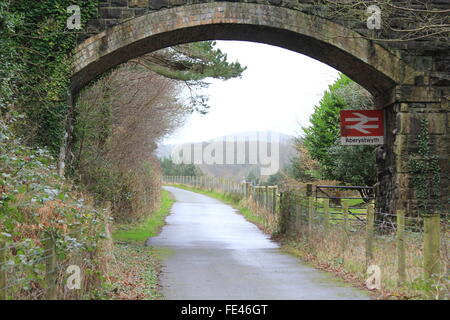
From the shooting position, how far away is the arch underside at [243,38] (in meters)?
13.1

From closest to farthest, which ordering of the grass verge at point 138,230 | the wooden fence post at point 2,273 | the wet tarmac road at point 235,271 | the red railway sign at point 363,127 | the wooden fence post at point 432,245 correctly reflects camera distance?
1. the wooden fence post at point 2,273
2. the wooden fence post at point 432,245
3. the wet tarmac road at point 235,271
4. the red railway sign at point 363,127
5. the grass verge at point 138,230

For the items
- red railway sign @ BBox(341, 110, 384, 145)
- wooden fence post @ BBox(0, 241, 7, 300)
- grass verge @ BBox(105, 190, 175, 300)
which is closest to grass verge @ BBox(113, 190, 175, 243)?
grass verge @ BBox(105, 190, 175, 300)

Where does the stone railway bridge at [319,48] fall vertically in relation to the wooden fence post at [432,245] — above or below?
above

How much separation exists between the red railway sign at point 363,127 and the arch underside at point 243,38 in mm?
725

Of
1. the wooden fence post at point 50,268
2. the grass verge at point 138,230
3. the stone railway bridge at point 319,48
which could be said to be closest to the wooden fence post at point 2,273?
the wooden fence post at point 50,268

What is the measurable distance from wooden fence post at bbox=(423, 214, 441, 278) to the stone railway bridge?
6080 mm

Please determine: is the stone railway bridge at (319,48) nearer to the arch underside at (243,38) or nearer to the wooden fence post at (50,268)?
the arch underside at (243,38)

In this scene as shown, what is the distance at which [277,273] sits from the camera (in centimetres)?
1019

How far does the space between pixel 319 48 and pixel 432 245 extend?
7.22 m

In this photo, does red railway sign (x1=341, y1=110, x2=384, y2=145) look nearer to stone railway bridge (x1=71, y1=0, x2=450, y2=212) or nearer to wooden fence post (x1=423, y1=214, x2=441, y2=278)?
stone railway bridge (x1=71, y1=0, x2=450, y2=212)

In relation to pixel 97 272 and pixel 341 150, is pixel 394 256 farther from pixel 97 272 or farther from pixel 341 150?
pixel 341 150

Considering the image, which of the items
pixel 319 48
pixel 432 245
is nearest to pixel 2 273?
pixel 432 245

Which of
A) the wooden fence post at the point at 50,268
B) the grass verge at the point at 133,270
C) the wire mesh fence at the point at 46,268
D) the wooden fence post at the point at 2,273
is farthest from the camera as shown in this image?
the grass verge at the point at 133,270
